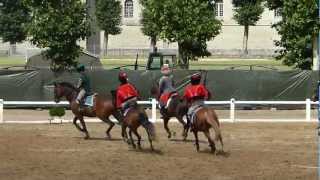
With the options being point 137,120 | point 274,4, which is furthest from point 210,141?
point 274,4

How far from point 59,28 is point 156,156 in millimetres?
16514

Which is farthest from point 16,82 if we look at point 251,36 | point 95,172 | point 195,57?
point 251,36

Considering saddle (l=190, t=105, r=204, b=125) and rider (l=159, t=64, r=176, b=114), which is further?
rider (l=159, t=64, r=176, b=114)

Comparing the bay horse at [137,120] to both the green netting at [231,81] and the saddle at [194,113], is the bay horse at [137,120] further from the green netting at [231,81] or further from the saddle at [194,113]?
the green netting at [231,81]

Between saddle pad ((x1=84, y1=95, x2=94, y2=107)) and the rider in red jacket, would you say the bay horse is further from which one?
saddle pad ((x1=84, y1=95, x2=94, y2=107))

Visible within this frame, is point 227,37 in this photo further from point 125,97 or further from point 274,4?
point 125,97

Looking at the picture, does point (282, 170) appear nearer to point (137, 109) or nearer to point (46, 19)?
point (137, 109)

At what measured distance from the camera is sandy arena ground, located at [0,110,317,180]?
13680 millimetres

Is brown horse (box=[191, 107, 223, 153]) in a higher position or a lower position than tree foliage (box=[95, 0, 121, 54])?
lower

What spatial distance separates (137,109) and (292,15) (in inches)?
691

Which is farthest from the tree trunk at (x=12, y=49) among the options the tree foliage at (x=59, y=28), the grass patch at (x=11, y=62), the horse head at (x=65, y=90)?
the horse head at (x=65, y=90)

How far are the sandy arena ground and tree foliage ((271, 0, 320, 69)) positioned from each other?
34.4 feet

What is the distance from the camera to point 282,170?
1430cm

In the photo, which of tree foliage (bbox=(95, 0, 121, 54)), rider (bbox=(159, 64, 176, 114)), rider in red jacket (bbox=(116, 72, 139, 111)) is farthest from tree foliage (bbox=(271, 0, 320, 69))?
tree foliage (bbox=(95, 0, 121, 54))
